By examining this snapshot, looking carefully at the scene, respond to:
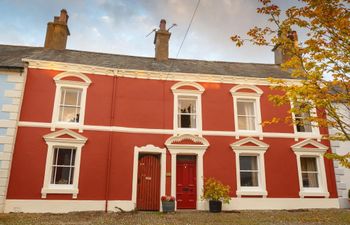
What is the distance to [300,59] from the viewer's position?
844 centimetres

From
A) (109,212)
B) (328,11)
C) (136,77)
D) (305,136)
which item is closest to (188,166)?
(109,212)

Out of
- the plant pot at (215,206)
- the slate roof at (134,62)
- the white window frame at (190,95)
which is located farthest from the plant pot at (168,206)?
the slate roof at (134,62)

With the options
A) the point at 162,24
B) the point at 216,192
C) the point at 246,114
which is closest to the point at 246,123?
the point at 246,114

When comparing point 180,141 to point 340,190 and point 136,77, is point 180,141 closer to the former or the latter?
point 136,77

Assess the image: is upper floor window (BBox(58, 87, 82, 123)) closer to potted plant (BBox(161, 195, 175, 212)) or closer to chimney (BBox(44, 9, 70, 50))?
chimney (BBox(44, 9, 70, 50))

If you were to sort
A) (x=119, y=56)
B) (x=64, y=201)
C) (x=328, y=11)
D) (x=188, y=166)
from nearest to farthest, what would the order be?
(x=328, y=11) < (x=64, y=201) < (x=188, y=166) < (x=119, y=56)

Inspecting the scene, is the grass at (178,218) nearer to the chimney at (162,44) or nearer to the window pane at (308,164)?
the window pane at (308,164)

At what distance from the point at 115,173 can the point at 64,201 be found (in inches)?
98.0

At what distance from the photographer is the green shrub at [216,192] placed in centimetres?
1242

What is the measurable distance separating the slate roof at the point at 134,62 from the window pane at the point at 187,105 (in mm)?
1678

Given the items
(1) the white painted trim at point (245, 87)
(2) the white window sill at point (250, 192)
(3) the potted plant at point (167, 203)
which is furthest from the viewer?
(1) the white painted trim at point (245, 87)

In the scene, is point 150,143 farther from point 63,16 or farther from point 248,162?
point 63,16

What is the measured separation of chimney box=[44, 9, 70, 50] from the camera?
16.0m

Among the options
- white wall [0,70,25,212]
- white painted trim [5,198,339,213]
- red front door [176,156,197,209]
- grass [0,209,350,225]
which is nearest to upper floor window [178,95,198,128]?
red front door [176,156,197,209]
